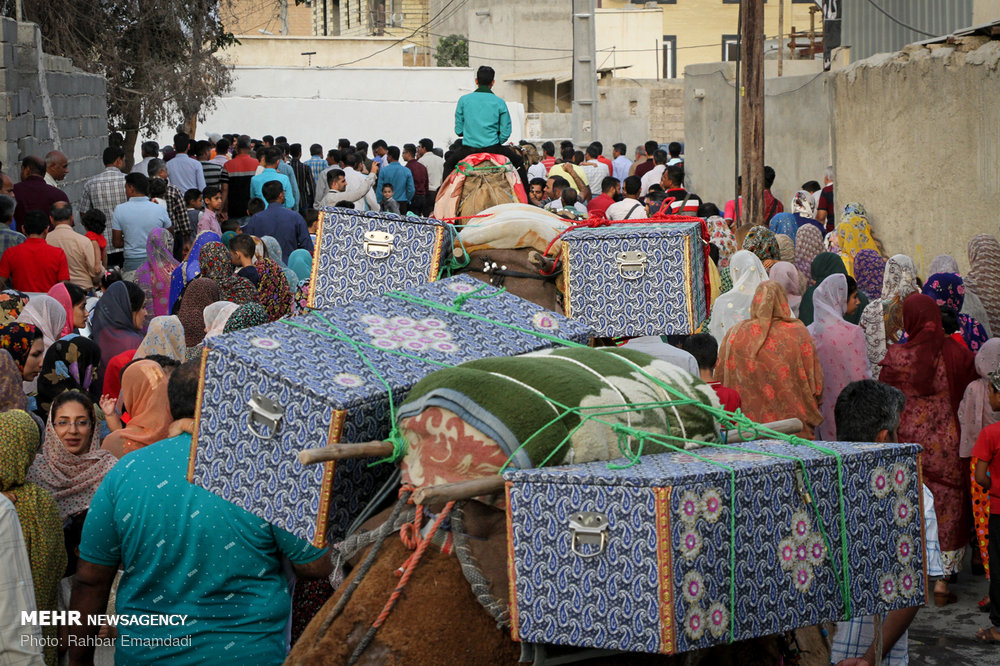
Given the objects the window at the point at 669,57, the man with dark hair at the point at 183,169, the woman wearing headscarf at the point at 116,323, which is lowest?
the woman wearing headscarf at the point at 116,323

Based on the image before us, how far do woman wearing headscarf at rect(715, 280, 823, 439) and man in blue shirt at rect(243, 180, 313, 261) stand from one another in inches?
224

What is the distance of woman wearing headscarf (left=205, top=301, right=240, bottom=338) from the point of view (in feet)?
22.3

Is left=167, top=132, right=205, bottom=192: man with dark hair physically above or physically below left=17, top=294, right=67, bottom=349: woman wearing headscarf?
above

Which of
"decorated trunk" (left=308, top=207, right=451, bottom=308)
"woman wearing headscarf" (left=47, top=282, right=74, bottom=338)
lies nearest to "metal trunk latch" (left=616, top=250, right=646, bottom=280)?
"decorated trunk" (left=308, top=207, right=451, bottom=308)

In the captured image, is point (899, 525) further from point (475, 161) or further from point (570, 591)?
point (475, 161)

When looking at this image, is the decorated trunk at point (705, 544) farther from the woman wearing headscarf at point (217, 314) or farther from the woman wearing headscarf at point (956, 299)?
the woman wearing headscarf at point (956, 299)

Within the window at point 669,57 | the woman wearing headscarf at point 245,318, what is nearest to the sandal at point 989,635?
the woman wearing headscarf at point 245,318

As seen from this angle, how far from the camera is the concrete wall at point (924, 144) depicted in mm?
10391

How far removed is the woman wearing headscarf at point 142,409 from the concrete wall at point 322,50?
4280 cm

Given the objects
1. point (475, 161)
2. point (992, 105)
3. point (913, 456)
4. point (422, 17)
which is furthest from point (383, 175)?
point (422, 17)

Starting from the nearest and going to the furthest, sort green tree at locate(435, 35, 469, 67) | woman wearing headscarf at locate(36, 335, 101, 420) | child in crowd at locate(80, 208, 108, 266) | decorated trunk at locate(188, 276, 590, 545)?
decorated trunk at locate(188, 276, 590, 545) → woman wearing headscarf at locate(36, 335, 101, 420) → child in crowd at locate(80, 208, 108, 266) → green tree at locate(435, 35, 469, 67)

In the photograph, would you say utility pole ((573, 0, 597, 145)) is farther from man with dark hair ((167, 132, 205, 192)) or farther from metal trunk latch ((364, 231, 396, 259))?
metal trunk latch ((364, 231, 396, 259))

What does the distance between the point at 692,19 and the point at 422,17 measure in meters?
13.5

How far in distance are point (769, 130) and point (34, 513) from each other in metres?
17.2
